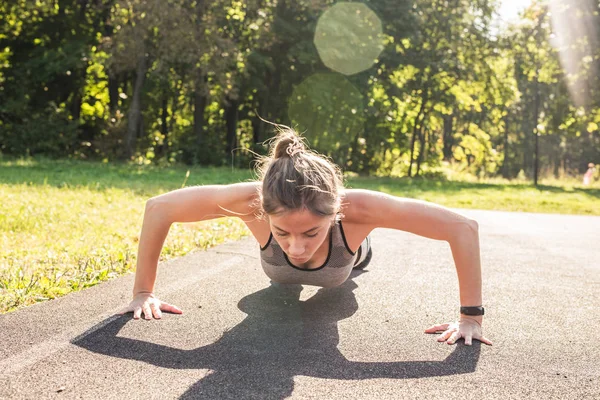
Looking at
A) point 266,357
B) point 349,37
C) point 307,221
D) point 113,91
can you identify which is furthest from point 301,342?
point 113,91

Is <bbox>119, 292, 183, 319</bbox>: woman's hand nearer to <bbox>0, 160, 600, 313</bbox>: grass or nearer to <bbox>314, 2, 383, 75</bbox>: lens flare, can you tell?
<bbox>0, 160, 600, 313</bbox>: grass

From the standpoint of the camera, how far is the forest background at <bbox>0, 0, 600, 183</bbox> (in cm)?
2308

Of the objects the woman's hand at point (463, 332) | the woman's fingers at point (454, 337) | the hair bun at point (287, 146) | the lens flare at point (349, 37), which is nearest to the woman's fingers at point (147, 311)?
the hair bun at point (287, 146)

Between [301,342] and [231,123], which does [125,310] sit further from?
[231,123]

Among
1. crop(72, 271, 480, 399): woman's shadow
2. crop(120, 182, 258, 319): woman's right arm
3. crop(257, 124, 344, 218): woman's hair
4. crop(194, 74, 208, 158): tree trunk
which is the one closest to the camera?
crop(72, 271, 480, 399): woman's shadow

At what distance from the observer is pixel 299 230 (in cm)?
319

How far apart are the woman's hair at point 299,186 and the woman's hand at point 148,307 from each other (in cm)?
110

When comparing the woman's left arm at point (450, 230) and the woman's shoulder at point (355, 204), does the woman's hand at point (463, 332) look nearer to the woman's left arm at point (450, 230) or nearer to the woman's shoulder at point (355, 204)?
the woman's left arm at point (450, 230)

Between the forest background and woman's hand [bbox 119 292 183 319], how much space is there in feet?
56.5

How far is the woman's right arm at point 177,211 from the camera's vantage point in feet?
12.2

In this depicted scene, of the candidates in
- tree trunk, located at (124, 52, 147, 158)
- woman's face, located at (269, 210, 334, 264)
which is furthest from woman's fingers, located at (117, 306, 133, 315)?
tree trunk, located at (124, 52, 147, 158)

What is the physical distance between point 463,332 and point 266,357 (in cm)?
122

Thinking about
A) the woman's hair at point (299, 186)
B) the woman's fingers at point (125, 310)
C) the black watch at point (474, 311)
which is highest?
the woman's hair at point (299, 186)

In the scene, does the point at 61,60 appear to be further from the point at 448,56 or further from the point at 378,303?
the point at 378,303
